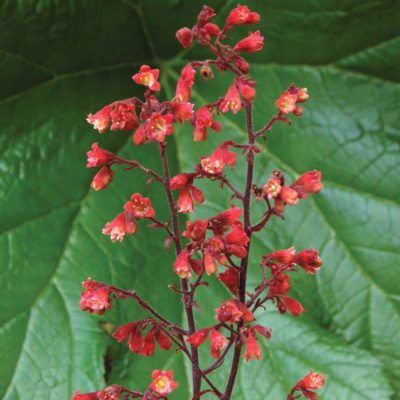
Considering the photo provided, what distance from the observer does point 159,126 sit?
1248mm

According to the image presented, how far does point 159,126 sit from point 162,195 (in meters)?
1.11

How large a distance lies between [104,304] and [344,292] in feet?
3.72

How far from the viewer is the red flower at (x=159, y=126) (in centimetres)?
124

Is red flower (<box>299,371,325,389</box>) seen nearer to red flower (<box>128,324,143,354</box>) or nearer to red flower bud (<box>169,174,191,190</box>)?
red flower (<box>128,324,143,354</box>)

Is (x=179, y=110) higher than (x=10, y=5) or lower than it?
lower

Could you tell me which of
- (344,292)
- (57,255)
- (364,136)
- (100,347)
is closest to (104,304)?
(100,347)

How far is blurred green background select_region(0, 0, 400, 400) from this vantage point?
81.7 inches

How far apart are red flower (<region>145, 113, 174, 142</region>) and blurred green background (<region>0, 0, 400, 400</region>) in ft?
3.11

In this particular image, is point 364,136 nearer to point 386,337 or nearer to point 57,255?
point 386,337

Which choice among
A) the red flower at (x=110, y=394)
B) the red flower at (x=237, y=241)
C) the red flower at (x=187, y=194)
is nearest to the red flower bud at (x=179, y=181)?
the red flower at (x=187, y=194)

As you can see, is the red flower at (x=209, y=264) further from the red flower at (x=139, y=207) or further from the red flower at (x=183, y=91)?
the red flower at (x=183, y=91)

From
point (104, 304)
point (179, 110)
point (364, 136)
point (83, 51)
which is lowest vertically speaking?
point (104, 304)

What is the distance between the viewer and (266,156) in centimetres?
239

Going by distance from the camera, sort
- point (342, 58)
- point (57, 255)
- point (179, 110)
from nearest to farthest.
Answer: point (179, 110)
point (57, 255)
point (342, 58)
